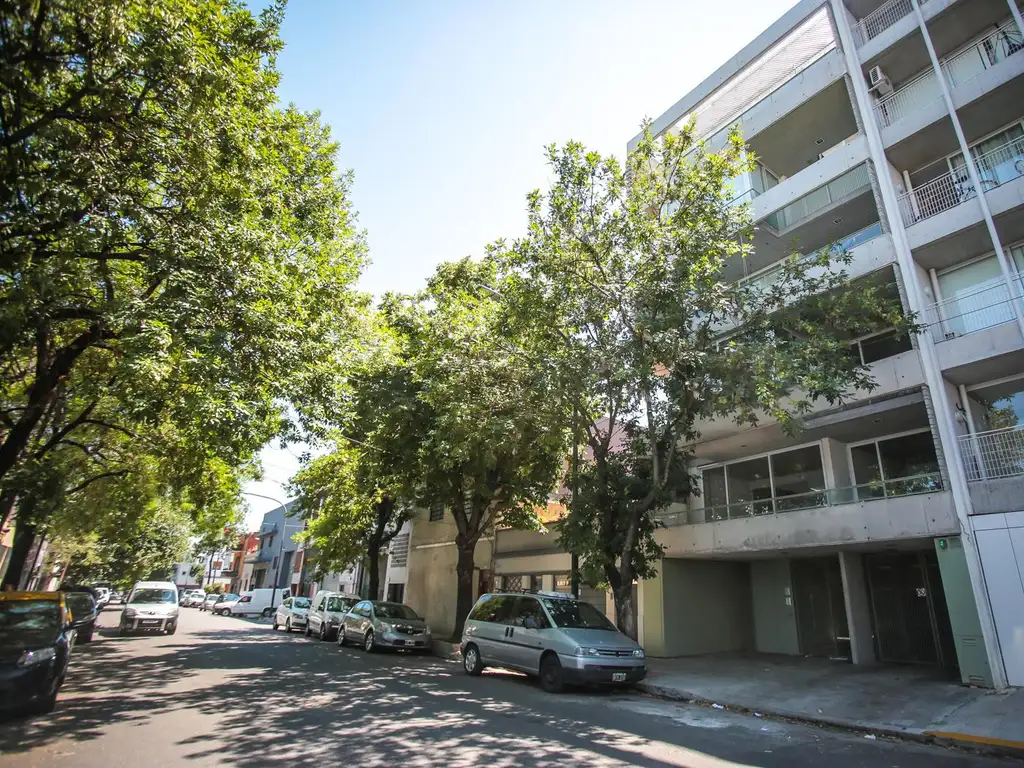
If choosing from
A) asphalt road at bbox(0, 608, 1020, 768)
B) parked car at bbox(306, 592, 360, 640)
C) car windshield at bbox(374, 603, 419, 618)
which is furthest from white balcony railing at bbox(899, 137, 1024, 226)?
parked car at bbox(306, 592, 360, 640)

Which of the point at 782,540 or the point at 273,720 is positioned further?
the point at 782,540

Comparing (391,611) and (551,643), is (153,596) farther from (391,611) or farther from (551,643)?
(551,643)

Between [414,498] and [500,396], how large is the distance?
27.6ft

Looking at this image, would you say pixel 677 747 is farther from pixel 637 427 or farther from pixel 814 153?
pixel 814 153

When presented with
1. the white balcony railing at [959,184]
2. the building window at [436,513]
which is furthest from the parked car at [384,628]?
the white balcony railing at [959,184]

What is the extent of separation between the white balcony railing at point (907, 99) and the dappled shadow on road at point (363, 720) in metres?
15.1

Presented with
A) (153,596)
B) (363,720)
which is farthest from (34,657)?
(153,596)

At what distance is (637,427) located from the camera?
14781mm

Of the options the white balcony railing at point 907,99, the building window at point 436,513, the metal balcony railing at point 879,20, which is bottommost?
the building window at point 436,513

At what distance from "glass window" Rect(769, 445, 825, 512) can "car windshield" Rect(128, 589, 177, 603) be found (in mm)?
21488

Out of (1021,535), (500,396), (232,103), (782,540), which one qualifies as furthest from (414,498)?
(1021,535)

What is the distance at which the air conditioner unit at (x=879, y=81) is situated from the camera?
14969 millimetres

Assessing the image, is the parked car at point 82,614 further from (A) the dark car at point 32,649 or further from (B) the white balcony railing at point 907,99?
(B) the white balcony railing at point 907,99

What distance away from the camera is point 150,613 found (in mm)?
20422
